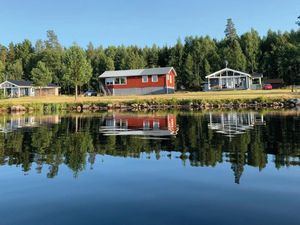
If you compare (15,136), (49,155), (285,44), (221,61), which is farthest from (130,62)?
(49,155)

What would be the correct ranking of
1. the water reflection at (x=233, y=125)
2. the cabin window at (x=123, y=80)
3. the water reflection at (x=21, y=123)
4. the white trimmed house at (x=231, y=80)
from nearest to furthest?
1. the water reflection at (x=233, y=125)
2. the water reflection at (x=21, y=123)
3. the cabin window at (x=123, y=80)
4. the white trimmed house at (x=231, y=80)

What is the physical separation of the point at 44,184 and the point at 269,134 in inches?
515

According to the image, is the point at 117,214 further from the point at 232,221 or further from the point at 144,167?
Answer: the point at 144,167

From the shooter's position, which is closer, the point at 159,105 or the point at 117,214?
the point at 117,214

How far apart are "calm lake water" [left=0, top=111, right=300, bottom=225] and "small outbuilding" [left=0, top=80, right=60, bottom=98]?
76.4 metres

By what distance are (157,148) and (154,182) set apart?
5.99m

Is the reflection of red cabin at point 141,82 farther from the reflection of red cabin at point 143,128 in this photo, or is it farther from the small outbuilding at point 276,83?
the reflection of red cabin at point 143,128

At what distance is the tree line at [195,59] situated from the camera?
88438 millimetres

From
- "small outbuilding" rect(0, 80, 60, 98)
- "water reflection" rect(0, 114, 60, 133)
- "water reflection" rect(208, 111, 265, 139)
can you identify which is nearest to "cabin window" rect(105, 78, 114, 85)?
"small outbuilding" rect(0, 80, 60, 98)

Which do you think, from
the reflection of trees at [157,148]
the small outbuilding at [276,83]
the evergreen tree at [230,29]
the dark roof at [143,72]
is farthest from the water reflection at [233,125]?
the evergreen tree at [230,29]

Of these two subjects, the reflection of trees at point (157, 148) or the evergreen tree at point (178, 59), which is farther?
the evergreen tree at point (178, 59)

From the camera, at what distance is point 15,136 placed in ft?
72.5

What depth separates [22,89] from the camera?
91812 millimetres

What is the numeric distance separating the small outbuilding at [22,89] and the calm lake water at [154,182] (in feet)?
251
